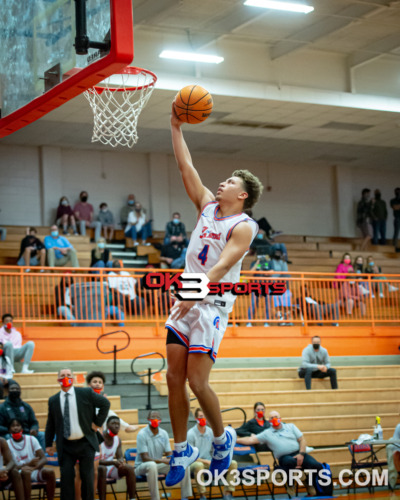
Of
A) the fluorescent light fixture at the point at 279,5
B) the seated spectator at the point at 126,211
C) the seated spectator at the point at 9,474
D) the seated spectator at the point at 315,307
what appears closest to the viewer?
the seated spectator at the point at 9,474

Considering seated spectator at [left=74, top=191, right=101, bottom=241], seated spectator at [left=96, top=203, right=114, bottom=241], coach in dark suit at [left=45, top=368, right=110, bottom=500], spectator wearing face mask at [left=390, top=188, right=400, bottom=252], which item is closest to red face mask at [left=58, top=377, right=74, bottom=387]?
coach in dark suit at [left=45, top=368, right=110, bottom=500]

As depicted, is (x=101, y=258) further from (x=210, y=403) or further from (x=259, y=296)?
(x=210, y=403)

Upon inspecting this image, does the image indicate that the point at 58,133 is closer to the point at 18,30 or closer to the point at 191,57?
the point at 191,57

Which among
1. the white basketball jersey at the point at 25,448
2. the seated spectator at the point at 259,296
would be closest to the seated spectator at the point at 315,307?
the seated spectator at the point at 259,296

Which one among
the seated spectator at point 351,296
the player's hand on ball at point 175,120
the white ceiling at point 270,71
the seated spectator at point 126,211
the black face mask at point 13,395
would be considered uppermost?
the white ceiling at point 270,71

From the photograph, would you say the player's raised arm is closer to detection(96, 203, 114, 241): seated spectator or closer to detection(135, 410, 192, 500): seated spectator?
detection(135, 410, 192, 500): seated spectator

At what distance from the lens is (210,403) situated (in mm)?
5309

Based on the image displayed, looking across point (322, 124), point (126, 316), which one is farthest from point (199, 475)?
point (322, 124)

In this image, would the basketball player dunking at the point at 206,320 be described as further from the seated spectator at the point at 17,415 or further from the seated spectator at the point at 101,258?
the seated spectator at the point at 101,258

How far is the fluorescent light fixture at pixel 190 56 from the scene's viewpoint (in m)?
16.9

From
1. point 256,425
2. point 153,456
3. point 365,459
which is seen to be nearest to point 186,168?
point 153,456

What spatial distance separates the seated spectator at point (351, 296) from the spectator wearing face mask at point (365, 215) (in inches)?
→ 300

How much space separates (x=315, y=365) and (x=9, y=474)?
20.7ft

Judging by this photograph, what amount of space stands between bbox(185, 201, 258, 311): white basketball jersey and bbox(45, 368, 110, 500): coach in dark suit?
5030 millimetres
